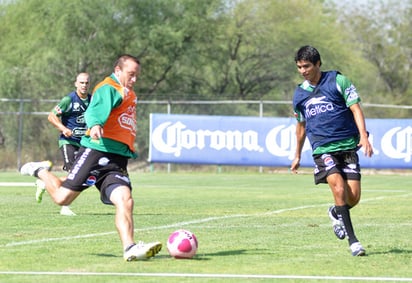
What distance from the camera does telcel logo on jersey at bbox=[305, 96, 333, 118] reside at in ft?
33.8

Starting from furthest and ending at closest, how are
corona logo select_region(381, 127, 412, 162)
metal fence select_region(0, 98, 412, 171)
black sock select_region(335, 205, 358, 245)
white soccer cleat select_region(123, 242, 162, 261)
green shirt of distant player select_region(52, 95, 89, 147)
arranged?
metal fence select_region(0, 98, 412, 171) < corona logo select_region(381, 127, 412, 162) < green shirt of distant player select_region(52, 95, 89, 147) < black sock select_region(335, 205, 358, 245) < white soccer cleat select_region(123, 242, 162, 261)

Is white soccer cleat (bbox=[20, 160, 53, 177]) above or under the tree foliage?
under

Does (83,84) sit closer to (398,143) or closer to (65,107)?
(65,107)

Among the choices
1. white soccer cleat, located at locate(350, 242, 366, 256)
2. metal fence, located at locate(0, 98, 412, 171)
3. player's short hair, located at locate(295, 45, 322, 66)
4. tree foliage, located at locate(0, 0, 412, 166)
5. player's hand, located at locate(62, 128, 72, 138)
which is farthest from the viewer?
tree foliage, located at locate(0, 0, 412, 166)

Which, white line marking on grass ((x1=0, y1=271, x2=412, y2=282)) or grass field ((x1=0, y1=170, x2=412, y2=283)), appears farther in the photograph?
grass field ((x1=0, y1=170, x2=412, y2=283))

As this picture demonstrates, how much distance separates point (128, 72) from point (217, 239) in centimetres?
263

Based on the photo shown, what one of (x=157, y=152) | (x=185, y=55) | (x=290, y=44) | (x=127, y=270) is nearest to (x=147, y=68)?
(x=185, y=55)

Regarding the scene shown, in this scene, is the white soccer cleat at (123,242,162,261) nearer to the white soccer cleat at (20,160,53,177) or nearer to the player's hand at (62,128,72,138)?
the white soccer cleat at (20,160,53,177)

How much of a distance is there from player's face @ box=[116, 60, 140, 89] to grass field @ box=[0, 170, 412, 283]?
1.62 m

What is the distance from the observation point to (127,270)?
8.41 meters

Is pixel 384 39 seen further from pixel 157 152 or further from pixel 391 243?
pixel 391 243

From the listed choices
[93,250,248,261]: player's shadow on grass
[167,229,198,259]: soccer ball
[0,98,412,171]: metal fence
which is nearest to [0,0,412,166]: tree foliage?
[0,98,412,171]: metal fence

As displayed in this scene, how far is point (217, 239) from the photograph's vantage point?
11281mm

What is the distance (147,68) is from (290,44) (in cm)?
971
